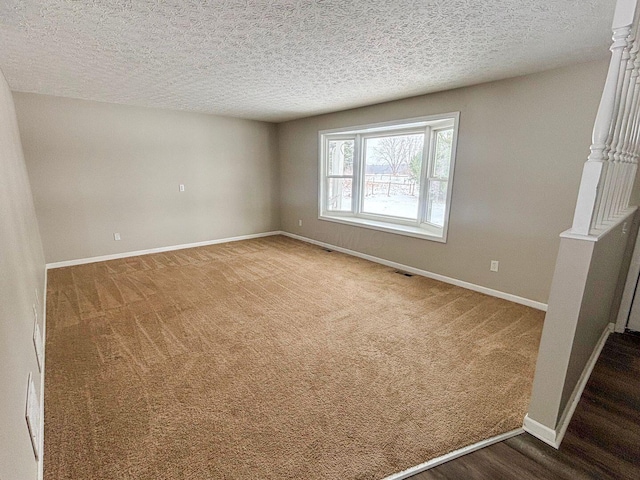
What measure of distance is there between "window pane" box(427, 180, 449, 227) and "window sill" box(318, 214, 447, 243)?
0.13 meters

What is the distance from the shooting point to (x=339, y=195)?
18.1 ft

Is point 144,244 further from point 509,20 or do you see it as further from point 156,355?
point 509,20

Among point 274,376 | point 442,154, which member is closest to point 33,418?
point 274,376

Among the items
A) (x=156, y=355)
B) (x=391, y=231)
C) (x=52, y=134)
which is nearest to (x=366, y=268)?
(x=391, y=231)

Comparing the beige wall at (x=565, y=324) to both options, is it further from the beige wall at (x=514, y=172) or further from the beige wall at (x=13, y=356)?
the beige wall at (x=13, y=356)

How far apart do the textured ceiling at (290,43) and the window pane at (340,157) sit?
5.58 feet

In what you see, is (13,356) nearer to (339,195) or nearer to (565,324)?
(565,324)

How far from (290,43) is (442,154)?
250 cm

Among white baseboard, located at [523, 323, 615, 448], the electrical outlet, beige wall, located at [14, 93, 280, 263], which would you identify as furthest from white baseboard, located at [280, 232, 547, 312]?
the electrical outlet

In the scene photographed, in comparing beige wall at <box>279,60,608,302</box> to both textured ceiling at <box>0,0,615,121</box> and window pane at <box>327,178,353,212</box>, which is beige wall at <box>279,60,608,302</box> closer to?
textured ceiling at <box>0,0,615,121</box>

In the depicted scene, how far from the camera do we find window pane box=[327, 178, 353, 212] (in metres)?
5.39

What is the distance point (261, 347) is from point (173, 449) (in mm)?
953

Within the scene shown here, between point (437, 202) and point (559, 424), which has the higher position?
point (437, 202)

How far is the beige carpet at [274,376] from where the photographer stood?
4.86ft
